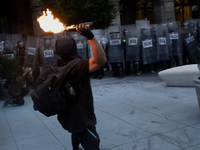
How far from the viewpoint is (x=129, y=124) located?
15.7 ft

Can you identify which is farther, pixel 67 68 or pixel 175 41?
pixel 175 41

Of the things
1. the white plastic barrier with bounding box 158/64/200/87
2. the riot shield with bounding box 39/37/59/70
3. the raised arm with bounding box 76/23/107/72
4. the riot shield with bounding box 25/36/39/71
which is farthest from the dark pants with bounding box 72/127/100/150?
the riot shield with bounding box 39/37/59/70

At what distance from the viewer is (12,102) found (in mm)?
7180

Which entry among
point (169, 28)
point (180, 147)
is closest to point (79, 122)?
point (180, 147)

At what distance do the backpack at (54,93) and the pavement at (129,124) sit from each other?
149 cm

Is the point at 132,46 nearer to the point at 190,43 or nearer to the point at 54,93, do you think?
the point at 190,43

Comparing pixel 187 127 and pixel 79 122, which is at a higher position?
pixel 79 122

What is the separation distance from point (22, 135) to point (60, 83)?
2486 millimetres

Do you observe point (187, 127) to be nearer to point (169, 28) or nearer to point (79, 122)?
point (79, 122)

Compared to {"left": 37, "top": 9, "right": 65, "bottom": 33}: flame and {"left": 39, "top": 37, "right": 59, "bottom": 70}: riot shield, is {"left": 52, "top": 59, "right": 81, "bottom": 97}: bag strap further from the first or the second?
{"left": 39, "top": 37, "right": 59, "bottom": 70}: riot shield

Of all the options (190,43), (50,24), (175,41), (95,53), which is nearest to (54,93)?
(95,53)

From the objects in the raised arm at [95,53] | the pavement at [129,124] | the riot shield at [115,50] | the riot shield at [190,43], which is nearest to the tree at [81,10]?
the riot shield at [115,50]

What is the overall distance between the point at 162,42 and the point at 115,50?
1.92 meters

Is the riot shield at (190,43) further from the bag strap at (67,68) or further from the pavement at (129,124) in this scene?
the bag strap at (67,68)
